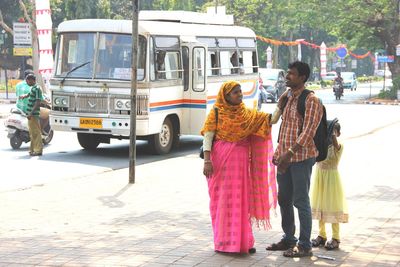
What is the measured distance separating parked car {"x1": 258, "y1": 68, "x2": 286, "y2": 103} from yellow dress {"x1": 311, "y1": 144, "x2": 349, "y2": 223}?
32864mm

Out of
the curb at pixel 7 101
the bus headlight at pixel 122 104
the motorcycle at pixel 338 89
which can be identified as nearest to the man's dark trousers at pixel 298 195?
the bus headlight at pixel 122 104

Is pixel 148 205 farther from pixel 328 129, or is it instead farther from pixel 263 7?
pixel 263 7

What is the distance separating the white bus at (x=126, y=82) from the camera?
15.0 meters

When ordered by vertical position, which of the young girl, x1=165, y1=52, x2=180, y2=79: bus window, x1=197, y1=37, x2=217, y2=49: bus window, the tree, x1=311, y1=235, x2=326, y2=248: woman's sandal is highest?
the tree

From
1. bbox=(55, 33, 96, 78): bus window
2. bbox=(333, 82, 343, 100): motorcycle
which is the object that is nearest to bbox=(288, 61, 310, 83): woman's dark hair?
bbox=(55, 33, 96, 78): bus window

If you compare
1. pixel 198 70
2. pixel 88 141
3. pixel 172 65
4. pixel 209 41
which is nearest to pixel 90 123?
pixel 88 141

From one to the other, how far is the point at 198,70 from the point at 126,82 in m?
2.46

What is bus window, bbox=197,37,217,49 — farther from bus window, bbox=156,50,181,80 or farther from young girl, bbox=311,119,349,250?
young girl, bbox=311,119,349,250

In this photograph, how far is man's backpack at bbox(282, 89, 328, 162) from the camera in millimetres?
6204

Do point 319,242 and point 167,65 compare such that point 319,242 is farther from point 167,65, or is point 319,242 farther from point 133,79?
point 167,65

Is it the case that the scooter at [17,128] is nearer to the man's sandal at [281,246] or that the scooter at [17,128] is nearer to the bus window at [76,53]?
the bus window at [76,53]

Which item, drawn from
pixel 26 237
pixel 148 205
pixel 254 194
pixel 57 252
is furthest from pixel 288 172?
pixel 148 205

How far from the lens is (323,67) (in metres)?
67.8

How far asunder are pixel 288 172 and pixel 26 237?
9.01 feet
